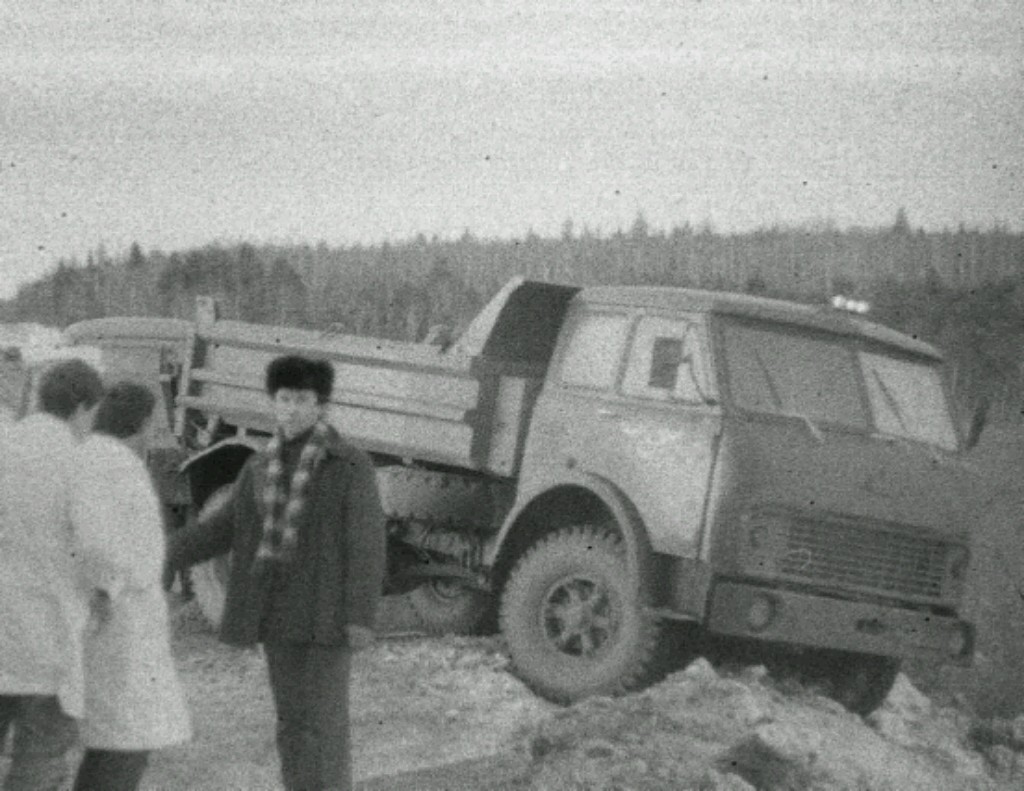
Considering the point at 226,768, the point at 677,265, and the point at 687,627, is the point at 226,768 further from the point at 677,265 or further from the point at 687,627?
the point at 677,265

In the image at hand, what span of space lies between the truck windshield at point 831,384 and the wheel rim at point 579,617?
4.06 ft

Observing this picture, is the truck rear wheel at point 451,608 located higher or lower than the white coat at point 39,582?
lower

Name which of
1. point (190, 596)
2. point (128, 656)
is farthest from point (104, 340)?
point (128, 656)

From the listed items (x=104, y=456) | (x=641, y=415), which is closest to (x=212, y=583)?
(x=641, y=415)

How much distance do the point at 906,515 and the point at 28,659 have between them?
5.41m

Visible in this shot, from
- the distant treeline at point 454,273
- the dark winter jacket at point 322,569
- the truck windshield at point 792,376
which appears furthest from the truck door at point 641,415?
the distant treeline at point 454,273

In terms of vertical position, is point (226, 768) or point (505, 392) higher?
point (505, 392)

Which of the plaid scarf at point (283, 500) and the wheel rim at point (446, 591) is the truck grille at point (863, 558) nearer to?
the wheel rim at point (446, 591)

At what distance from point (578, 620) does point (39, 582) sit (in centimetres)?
477

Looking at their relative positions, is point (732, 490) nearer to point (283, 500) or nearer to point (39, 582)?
point (283, 500)

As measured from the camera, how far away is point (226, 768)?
301 inches

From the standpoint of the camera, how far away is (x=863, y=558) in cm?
915

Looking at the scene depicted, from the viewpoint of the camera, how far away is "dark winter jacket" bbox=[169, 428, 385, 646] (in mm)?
5625

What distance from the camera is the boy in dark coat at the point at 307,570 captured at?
222 inches
